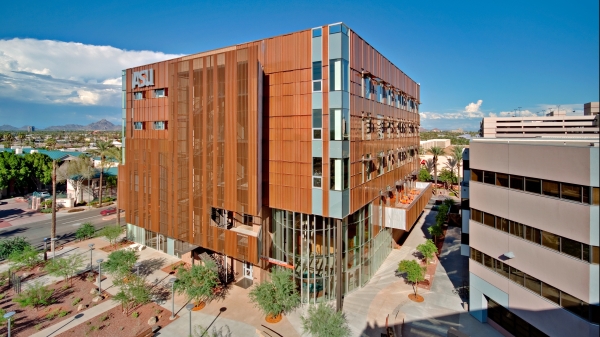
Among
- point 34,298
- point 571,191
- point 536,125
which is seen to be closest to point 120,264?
point 34,298

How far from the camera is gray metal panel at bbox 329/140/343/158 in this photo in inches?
762

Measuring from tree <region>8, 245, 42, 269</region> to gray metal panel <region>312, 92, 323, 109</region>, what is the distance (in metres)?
27.5

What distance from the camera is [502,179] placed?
18438 mm

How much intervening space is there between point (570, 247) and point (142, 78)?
3342 cm

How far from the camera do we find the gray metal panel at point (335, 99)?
1912 centimetres

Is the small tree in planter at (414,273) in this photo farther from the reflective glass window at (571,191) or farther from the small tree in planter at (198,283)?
the small tree in planter at (198,283)

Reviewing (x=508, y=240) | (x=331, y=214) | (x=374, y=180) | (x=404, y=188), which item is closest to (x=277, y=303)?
(x=331, y=214)

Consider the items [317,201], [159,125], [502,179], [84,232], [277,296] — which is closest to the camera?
[502,179]

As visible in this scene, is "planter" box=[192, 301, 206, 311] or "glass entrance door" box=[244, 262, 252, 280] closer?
"planter" box=[192, 301, 206, 311]

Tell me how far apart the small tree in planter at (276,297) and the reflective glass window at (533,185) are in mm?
14815

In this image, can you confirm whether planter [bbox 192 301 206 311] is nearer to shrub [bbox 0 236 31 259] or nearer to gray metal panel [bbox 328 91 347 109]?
gray metal panel [bbox 328 91 347 109]

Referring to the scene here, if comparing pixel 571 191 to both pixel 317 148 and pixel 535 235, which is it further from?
pixel 317 148

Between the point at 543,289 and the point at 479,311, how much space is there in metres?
5.25

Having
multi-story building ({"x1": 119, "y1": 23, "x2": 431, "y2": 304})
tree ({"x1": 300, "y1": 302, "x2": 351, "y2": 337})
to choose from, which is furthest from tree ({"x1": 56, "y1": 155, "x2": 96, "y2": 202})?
tree ({"x1": 300, "y1": 302, "x2": 351, "y2": 337})
